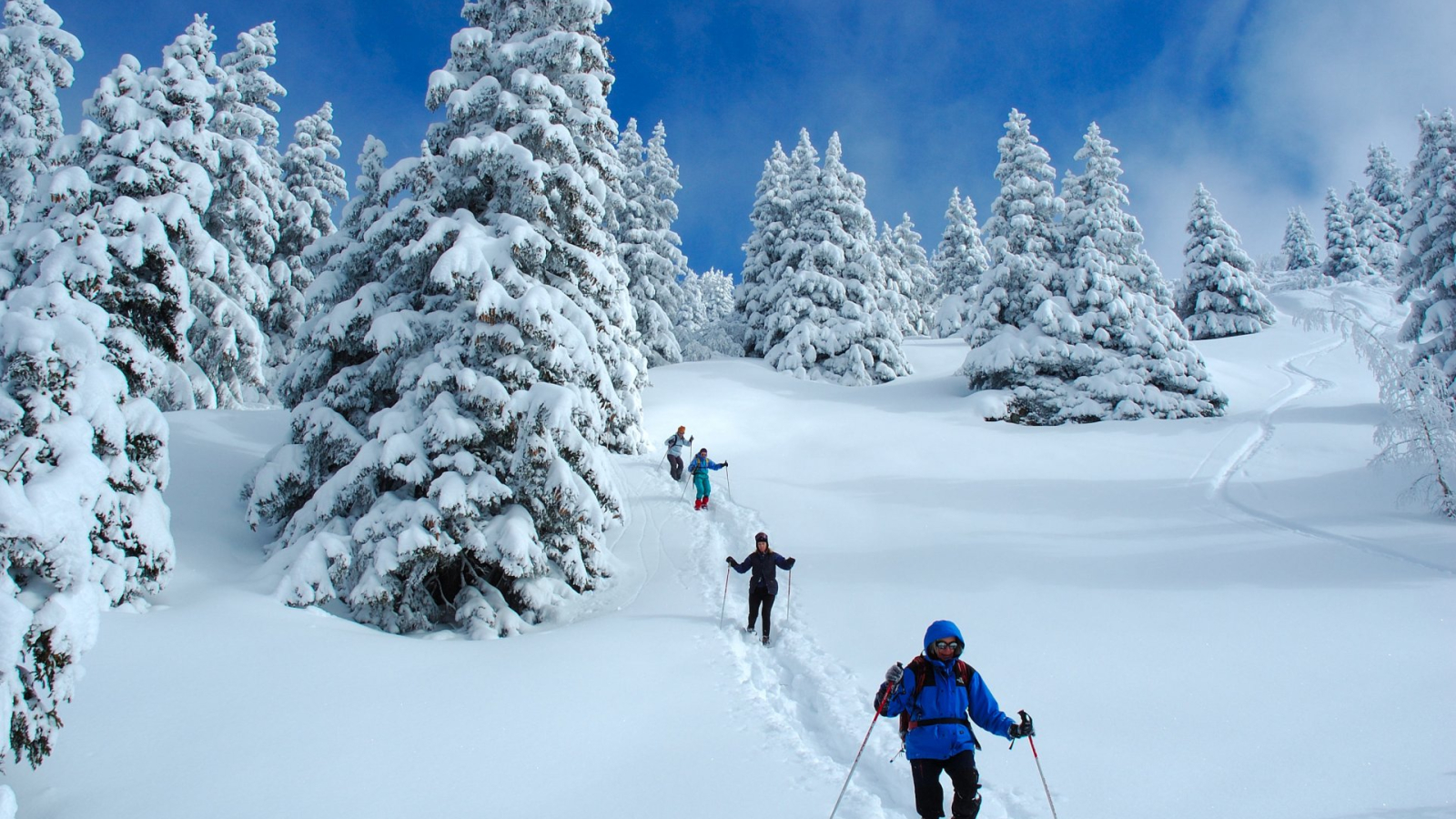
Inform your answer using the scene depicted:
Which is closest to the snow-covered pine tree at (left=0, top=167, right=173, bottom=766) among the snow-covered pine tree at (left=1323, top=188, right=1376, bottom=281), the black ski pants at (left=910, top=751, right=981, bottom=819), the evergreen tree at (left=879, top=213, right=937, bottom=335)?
the black ski pants at (left=910, top=751, right=981, bottom=819)

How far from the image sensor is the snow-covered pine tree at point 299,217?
2823 centimetres

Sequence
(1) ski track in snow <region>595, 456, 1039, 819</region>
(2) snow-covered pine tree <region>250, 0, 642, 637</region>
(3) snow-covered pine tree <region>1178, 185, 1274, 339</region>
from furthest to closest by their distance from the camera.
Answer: (3) snow-covered pine tree <region>1178, 185, 1274, 339</region> → (2) snow-covered pine tree <region>250, 0, 642, 637</region> → (1) ski track in snow <region>595, 456, 1039, 819</region>

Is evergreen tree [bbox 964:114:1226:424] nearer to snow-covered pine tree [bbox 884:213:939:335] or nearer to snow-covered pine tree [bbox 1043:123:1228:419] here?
snow-covered pine tree [bbox 1043:123:1228:419]

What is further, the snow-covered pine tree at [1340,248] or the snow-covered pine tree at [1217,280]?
the snow-covered pine tree at [1340,248]

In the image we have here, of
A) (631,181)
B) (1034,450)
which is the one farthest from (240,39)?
(1034,450)

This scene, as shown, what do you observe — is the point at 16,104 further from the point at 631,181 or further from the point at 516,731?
the point at 516,731

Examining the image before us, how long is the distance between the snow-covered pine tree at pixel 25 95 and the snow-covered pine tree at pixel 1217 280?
57990 mm

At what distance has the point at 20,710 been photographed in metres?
4.42

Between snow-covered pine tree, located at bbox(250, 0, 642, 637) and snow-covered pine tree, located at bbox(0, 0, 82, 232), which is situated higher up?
snow-covered pine tree, located at bbox(0, 0, 82, 232)

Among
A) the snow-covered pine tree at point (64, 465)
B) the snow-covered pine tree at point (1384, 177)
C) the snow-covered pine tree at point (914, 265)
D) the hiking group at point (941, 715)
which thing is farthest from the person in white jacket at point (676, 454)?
the snow-covered pine tree at point (1384, 177)

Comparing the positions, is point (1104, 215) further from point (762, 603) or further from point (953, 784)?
point (953, 784)

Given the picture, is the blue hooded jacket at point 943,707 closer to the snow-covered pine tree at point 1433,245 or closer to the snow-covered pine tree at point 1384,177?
the snow-covered pine tree at point 1433,245

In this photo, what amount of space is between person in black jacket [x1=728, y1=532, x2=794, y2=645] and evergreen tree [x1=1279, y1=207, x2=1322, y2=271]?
311ft

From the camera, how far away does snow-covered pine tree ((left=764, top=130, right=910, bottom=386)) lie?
110 feet
